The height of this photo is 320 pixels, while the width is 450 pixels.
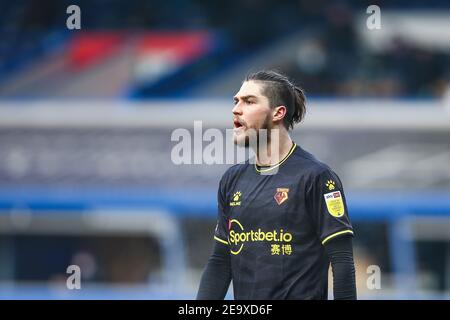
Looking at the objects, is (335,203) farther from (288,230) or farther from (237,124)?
(237,124)

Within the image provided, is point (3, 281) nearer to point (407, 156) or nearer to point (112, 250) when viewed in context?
point (112, 250)

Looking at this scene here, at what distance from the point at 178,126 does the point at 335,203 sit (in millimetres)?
11532

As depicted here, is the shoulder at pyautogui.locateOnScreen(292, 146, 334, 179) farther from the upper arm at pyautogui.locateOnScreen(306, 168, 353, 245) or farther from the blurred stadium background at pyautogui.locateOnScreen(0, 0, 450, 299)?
the blurred stadium background at pyautogui.locateOnScreen(0, 0, 450, 299)

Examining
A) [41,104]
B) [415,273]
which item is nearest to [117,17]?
[41,104]

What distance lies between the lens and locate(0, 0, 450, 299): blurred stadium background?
14836 mm

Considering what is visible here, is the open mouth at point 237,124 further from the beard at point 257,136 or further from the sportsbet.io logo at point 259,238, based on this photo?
the sportsbet.io logo at point 259,238

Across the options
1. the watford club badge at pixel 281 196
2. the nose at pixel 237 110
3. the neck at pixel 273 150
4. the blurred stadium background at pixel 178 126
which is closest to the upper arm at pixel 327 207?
the watford club badge at pixel 281 196

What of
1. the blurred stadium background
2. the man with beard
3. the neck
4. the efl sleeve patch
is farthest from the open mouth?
the blurred stadium background

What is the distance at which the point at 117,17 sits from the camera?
1859 cm

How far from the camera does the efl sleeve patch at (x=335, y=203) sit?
478cm

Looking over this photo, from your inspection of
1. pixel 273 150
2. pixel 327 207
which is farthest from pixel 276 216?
pixel 273 150

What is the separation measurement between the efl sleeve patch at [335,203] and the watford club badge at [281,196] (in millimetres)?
210

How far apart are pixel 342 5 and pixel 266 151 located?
14002mm

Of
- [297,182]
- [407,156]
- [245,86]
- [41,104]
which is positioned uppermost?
[41,104]
